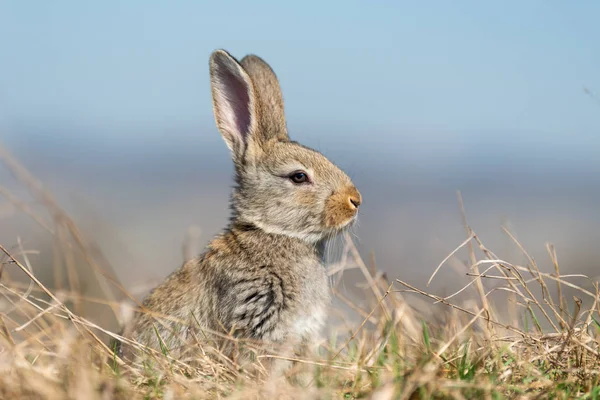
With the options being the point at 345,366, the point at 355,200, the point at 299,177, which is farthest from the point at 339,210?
the point at 345,366

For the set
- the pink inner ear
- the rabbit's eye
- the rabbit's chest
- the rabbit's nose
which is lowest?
the rabbit's chest

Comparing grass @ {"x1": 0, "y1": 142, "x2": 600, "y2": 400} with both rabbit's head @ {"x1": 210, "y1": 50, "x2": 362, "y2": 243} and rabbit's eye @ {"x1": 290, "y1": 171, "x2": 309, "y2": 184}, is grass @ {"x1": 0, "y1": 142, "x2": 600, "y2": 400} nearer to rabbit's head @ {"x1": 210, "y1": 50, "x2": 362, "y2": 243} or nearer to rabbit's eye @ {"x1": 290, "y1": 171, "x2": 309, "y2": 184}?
rabbit's head @ {"x1": 210, "y1": 50, "x2": 362, "y2": 243}

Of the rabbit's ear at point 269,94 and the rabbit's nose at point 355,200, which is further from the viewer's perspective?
the rabbit's ear at point 269,94

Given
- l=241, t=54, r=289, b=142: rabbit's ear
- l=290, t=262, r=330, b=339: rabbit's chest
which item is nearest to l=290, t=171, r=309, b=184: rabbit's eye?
l=241, t=54, r=289, b=142: rabbit's ear

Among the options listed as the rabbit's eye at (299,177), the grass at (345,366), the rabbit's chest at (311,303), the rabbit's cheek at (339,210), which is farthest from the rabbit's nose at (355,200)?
the grass at (345,366)

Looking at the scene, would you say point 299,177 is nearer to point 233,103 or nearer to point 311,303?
point 233,103

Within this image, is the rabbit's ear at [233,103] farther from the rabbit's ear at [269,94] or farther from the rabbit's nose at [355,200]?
the rabbit's nose at [355,200]

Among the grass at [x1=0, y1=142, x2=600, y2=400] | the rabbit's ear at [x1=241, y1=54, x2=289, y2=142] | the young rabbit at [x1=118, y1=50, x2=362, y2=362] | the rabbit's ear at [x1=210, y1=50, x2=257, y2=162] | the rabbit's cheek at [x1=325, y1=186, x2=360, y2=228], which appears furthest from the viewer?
the rabbit's ear at [x1=241, y1=54, x2=289, y2=142]

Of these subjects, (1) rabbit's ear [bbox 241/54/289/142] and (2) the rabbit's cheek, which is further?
(1) rabbit's ear [bbox 241/54/289/142]
